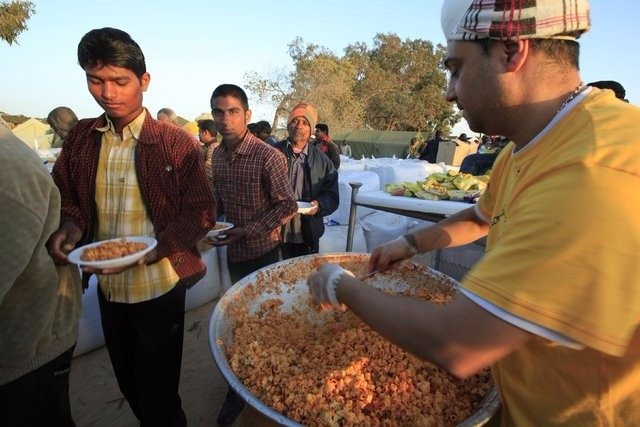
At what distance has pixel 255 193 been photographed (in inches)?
93.4

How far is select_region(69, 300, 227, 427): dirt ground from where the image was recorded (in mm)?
2432

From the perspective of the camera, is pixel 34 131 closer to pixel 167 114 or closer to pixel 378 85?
pixel 167 114

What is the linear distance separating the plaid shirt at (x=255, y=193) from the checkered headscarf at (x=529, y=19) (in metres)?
1.71

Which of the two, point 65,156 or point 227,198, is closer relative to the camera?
point 65,156

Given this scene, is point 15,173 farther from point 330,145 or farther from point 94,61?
point 330,145

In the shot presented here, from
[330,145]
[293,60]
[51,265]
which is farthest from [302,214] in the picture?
[293,60]

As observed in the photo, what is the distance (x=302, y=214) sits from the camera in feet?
9.78

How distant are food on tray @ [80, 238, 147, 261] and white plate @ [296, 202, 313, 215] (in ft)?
4.62

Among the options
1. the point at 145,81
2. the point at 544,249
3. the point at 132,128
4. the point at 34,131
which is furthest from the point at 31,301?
the point at 34,131

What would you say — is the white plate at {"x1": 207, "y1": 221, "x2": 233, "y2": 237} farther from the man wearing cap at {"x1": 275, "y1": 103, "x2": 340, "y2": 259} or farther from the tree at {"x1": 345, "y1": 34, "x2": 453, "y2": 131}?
the tree at {"x1": 345, "y1": 34, "x2": 453, "y2": 131}

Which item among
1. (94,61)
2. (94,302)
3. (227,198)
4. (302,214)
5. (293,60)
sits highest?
(293,60)

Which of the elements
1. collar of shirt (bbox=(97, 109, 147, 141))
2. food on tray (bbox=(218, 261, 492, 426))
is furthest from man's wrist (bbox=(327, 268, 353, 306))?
collar of shirt (bbox=(97, 109, 147, 141))

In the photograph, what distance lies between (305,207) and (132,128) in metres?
1.50

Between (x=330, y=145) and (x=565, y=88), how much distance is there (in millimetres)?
5217
